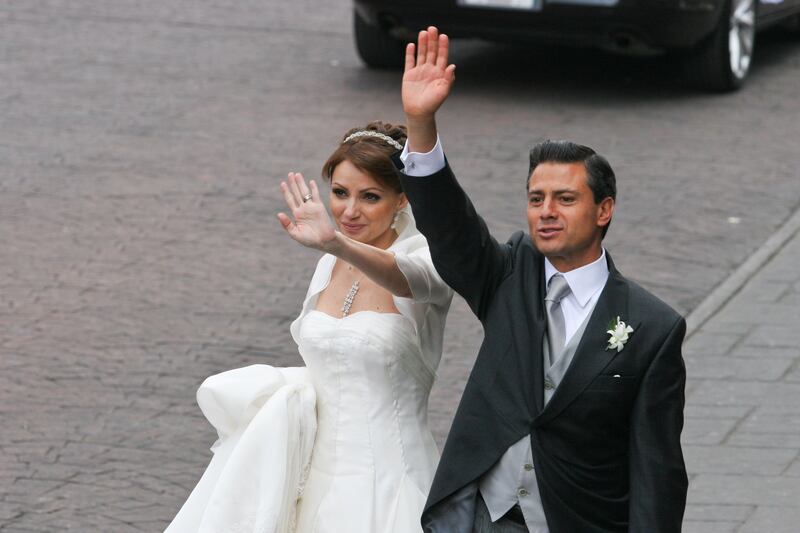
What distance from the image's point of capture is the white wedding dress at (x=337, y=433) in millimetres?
3980

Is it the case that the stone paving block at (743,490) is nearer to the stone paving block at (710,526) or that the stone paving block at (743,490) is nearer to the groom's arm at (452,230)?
the stone paving block at (710,526)

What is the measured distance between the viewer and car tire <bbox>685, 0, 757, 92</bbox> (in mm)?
11039

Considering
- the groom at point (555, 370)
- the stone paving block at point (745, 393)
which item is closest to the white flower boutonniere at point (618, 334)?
the groom at point (555, 370)

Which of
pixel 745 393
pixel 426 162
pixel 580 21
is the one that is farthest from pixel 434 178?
pixel 580 21

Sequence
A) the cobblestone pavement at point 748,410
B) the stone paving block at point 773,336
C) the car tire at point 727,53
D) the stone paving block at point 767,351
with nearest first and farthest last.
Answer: the cobblestone pavement at point 748,410 < the stone paving block at point 767,351 < the stone paving block at point 773,336 < the car tire at point 727,53

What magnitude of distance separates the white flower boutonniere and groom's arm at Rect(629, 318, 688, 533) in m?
0.08

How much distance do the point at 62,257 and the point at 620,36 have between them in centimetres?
450

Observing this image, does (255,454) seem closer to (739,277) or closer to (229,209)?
(739,277)

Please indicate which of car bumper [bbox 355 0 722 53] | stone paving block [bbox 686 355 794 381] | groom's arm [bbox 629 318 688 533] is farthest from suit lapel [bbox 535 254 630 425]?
car bumper [bbox 355 0 722 53]

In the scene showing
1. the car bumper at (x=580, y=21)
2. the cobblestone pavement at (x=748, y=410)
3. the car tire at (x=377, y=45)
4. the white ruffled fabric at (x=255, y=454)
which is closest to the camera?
the white ruffled fabric at (x=255, y=454)

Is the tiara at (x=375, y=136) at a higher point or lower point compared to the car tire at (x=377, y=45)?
higher

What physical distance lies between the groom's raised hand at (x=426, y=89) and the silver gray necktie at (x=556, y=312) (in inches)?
17.3

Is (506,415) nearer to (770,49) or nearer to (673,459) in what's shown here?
(673,459)

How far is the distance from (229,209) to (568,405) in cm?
549
